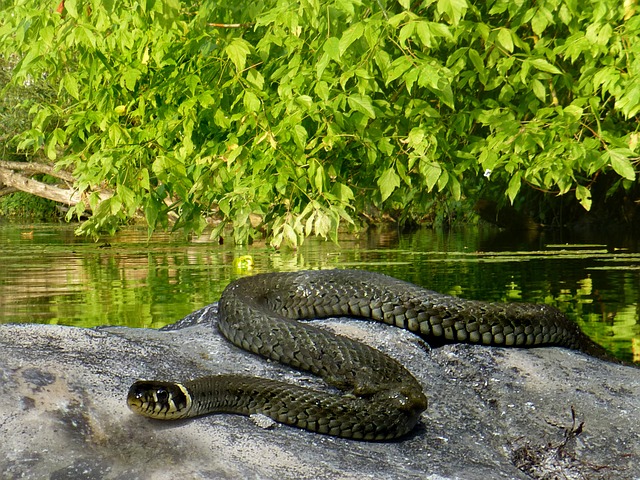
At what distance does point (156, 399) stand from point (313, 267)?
958cm

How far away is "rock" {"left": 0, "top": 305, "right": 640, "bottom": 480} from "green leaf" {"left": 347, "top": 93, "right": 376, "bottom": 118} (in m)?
1.78

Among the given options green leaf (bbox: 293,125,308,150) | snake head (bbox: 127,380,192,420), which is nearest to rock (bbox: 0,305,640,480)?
snake head (bbox: 127,380,192,420)

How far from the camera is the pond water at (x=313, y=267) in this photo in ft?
30.1

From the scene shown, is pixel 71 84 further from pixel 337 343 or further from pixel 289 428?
pixel 289 428

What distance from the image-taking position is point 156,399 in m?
3.69

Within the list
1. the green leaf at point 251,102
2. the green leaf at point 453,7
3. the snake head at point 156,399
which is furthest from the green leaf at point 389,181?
the snake head at point 156,399

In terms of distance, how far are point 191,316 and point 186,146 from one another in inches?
105

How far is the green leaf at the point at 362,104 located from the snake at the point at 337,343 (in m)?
1.35

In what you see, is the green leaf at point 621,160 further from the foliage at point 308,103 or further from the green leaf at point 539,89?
the green leaf at point 539,89

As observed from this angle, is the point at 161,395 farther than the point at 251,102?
No

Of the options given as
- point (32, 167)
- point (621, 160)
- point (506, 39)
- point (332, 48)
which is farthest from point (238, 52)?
point (32, 167)

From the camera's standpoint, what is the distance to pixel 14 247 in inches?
803

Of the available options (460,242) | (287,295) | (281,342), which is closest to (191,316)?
(287,295)

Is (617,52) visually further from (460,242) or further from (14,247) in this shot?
(14,247)
